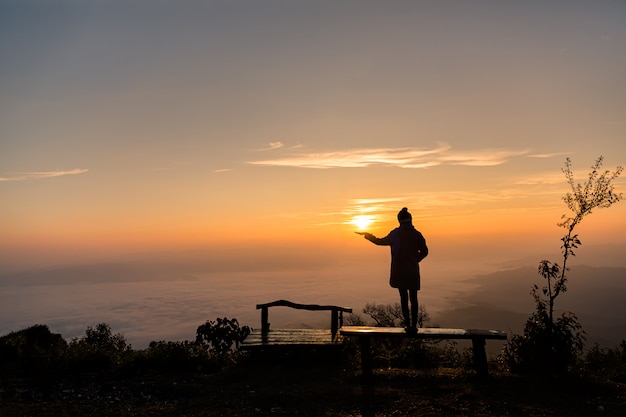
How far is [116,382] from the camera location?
10.6 m

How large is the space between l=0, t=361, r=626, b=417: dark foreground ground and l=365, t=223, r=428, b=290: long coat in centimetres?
207

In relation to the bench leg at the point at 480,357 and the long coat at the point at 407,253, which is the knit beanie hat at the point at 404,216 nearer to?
the long coat at the point at 407,253

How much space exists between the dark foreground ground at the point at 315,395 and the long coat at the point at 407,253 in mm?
2068

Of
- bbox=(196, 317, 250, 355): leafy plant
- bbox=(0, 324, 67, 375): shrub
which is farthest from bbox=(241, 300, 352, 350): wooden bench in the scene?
bbox=(0, 324, 67, 375): shrub

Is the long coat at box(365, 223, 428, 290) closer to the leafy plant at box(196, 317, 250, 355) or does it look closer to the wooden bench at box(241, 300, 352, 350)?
the wooden bench at box(241, 300, 352, 350)

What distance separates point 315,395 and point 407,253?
3652 millimetres

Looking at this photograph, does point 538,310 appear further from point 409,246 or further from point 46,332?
point 46,332

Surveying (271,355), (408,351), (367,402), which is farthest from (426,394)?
(271,355)

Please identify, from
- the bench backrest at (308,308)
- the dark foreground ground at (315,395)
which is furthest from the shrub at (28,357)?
the bench backrest at (308,308)

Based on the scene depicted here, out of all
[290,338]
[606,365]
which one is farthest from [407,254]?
[606,365]

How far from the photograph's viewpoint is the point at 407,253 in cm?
1041

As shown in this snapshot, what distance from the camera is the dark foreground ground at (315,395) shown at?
8109 millimetres

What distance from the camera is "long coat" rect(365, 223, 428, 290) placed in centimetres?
1040

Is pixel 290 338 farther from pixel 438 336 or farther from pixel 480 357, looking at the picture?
pixel 480 357
